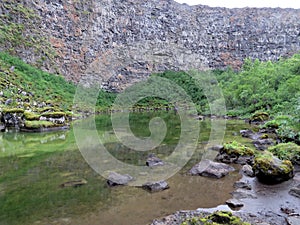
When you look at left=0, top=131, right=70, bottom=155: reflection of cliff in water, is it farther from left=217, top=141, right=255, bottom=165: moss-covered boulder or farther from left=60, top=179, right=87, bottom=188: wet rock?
left=217, top=141, right=255, bottom=165: moss-covered boulder

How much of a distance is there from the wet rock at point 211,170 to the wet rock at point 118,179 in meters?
2.35

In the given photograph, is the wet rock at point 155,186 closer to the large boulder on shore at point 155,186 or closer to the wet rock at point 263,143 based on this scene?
the large boulder on shore at point 155,186

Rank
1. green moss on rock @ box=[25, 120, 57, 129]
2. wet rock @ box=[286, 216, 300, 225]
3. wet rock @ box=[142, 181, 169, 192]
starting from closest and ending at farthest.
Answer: wet rock @ box=[286, 216, 300, 225]
wet rock @ box=[142, 181, 169, 192]
green moss on rock @ box=[25, 120, 57, 129]

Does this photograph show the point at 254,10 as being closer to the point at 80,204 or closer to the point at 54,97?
the point at 54,97

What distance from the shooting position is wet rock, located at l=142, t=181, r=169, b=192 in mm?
8492

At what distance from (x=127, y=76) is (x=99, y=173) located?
206ft

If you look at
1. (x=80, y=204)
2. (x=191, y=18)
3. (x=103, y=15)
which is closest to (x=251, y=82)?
(x=80, y=204)

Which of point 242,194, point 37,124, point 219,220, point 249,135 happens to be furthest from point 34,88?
point 219,220

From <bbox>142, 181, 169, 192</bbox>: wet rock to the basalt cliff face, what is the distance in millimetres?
48480

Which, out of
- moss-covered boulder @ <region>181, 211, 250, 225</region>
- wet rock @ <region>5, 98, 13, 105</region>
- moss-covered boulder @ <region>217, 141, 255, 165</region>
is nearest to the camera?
moss-covered boulder @ <region>181, 211, 250, 225</region>

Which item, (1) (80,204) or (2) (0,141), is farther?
(2) (0,141)

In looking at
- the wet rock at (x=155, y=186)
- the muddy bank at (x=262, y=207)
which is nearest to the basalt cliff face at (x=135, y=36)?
the wet rock at (x=155, y=186)

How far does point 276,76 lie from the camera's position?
3431 centimetres

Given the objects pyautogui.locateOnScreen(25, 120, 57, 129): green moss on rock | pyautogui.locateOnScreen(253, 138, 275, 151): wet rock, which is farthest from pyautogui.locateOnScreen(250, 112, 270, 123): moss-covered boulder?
pyautogui.locateOnScreen(25, 120, 57, 129): green moss on rock
